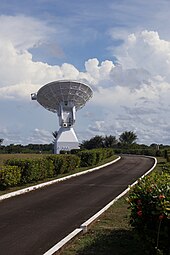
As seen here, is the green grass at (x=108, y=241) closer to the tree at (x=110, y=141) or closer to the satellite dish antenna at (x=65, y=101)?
the satellite dish antenna at (x=65, y=101)

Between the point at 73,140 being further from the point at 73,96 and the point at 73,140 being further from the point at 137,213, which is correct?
the point at 137,213

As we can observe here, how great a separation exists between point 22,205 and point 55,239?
187 inches

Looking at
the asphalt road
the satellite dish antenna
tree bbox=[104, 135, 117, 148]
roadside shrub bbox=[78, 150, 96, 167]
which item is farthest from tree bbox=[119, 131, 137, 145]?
the asphalt road

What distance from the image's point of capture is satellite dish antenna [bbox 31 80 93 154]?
184 feet

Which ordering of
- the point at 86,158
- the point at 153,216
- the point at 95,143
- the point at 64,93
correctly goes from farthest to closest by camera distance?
the point at 95,143
the point at 64,93
the point at 86,158
the point at 153,216

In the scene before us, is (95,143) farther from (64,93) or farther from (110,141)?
(64,93)

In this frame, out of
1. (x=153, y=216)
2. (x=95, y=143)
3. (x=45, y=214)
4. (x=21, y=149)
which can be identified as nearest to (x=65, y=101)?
(x=95, y=143)

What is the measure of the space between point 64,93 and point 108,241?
49.3m

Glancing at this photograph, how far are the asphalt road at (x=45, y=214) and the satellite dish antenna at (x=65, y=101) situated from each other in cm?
3876

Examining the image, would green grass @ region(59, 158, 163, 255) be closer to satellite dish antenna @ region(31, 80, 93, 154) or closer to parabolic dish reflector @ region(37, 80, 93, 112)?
parabolic dish reflector @ region(37, 80, 93, 112)

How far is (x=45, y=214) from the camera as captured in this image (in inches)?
429

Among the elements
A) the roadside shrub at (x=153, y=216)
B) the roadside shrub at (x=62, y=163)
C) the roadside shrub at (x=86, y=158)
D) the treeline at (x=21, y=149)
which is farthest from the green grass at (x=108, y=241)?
the treeline at (x=21, y=149)

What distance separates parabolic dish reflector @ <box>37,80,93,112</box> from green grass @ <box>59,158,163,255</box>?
151 feet

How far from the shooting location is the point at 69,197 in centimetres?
1461
